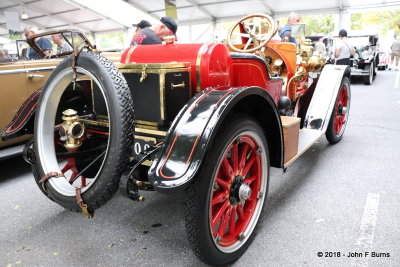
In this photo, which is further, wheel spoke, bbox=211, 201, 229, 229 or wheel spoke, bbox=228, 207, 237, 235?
wheel spoke, bbox=228, 207, 237, 235

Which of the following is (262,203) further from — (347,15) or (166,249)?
(347,15)

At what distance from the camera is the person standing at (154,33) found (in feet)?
12.2

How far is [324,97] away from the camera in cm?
370

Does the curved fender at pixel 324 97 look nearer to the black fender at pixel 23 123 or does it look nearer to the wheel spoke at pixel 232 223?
the wheel spoke at pixel 232 223

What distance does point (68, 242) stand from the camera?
220 centimetres

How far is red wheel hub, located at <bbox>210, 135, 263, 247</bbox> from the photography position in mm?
1854

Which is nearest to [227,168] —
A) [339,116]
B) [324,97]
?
[324,97]

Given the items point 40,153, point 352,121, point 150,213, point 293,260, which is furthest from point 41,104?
point 352,121

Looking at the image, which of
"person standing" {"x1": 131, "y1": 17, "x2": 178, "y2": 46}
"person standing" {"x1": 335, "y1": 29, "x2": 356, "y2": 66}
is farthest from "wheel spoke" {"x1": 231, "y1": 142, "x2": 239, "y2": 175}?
"person standing" {"x1": 335, "y1": 29, "x2": 356, "y2": 66}

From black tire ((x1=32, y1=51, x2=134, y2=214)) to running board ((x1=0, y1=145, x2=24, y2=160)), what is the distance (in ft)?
3.48

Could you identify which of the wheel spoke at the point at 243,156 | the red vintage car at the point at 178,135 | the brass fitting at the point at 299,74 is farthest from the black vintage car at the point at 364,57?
the wheel spoke at the point at 243,156

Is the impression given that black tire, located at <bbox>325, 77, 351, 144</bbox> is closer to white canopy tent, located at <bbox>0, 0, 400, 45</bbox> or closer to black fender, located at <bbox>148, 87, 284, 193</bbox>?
black fender, located at <bbox>148, 87, 284, 193</bbox>

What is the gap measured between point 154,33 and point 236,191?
102 inches

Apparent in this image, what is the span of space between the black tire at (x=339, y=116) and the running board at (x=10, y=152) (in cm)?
337
